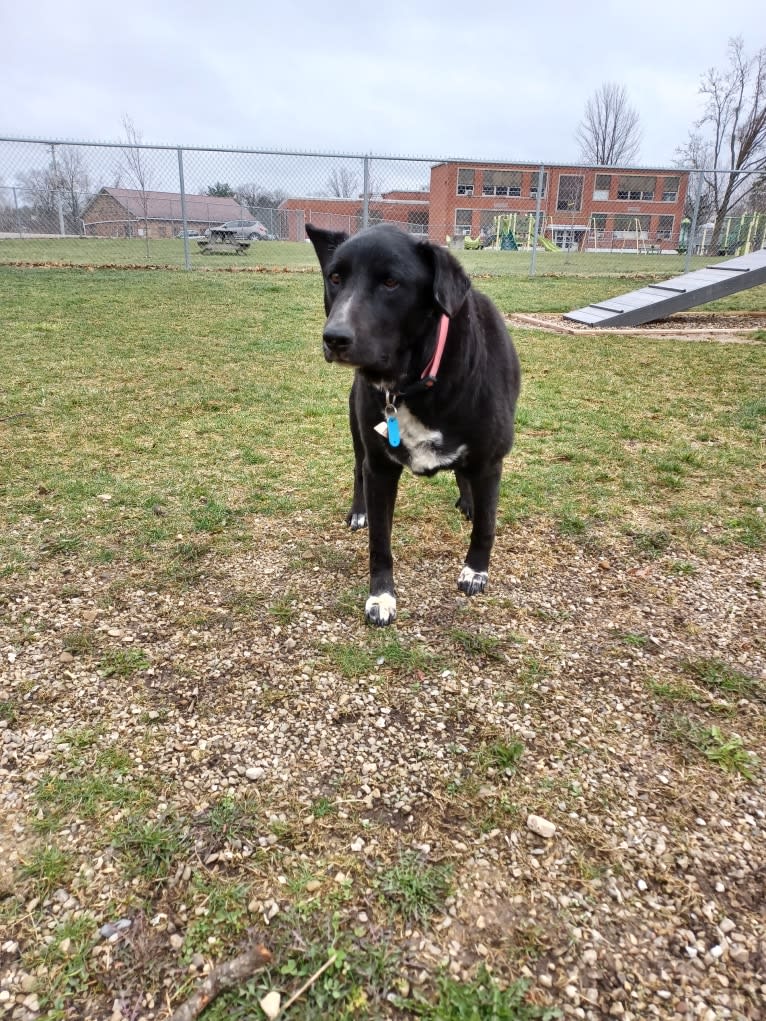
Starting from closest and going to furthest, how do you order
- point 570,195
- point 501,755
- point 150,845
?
point 150,845, point 501,755, point 570,195

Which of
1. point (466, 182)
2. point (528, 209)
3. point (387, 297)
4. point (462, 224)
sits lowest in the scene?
point (387, 297)

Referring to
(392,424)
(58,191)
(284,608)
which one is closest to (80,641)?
(284,608)

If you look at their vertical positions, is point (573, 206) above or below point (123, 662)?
above

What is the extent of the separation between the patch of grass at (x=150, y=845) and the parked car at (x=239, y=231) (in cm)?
1688

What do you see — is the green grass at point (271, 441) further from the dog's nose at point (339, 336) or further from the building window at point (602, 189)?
the building window at point (602, 189)

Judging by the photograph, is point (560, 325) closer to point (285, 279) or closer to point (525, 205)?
point (285, 279)

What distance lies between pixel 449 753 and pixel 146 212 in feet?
54.8

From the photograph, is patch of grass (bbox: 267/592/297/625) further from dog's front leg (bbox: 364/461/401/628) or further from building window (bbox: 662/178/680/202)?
building window (bbox: 662/178/680/202)

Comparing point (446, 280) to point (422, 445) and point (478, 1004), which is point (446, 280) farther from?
point (478, 1004)

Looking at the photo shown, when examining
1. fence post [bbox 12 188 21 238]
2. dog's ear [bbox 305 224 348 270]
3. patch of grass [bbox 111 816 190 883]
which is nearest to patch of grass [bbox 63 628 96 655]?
patch of grass [bbox 111 816 190 883]

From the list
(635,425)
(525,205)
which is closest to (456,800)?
(635,425)

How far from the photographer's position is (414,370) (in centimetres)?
217

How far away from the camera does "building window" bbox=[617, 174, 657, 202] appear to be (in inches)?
1239

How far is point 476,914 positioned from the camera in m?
1.37
